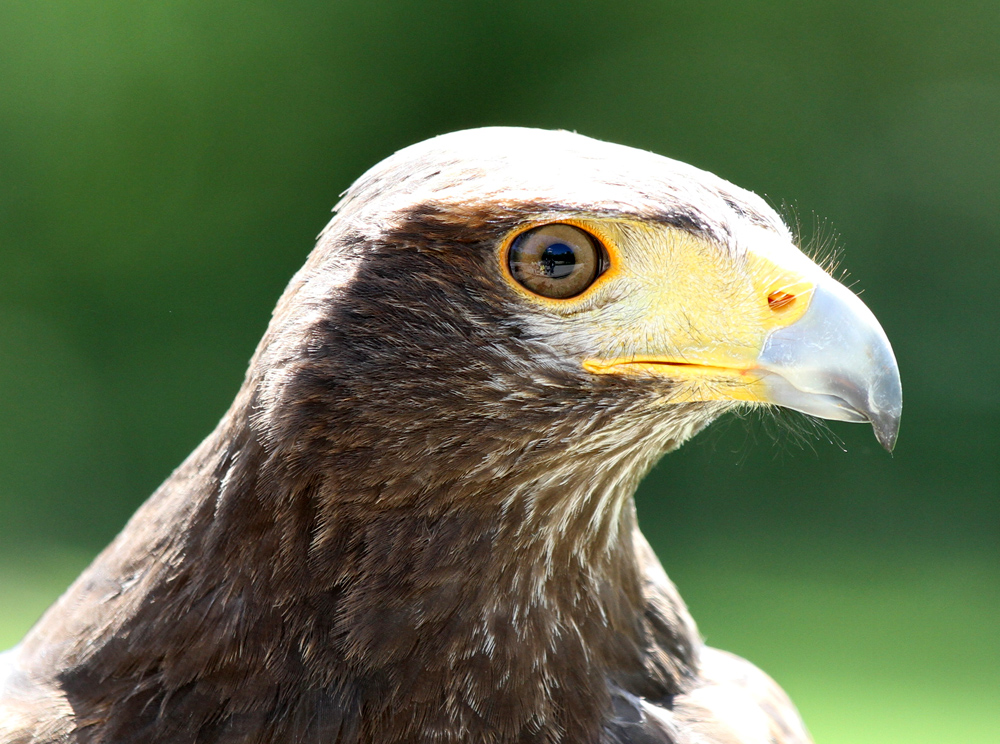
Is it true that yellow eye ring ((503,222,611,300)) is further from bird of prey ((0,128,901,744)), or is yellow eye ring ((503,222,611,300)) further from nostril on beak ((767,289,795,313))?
nostril on beak ((767,289,795,313))

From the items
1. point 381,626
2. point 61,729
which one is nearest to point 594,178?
point 381,626

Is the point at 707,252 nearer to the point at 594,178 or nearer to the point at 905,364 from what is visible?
the point at 594,178

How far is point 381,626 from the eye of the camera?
2.00 m

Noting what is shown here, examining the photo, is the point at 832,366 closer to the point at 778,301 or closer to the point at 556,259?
the point at 778,301

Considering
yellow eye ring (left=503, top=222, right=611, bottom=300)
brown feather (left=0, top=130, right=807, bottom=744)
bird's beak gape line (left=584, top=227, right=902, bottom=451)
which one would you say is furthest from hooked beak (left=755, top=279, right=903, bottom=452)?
yellow eye ring (left=503, top=222, right=611, bottom=300)

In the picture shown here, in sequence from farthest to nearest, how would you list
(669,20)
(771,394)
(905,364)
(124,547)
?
(669,20) → (905,364) → (124,547) → (771,394)

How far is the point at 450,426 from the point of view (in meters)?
2.00

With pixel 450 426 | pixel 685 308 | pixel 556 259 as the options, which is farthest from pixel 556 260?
pixel 450 426

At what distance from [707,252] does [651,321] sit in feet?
0.48

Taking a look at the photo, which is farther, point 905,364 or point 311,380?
point 905,364

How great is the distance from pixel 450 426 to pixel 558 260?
0.34 m

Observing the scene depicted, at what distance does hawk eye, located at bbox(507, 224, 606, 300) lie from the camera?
1.91m

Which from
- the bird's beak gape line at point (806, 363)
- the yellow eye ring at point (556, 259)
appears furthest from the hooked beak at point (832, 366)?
the yellow eye ring at point (556, 259)

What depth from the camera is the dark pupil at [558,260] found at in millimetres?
1917
